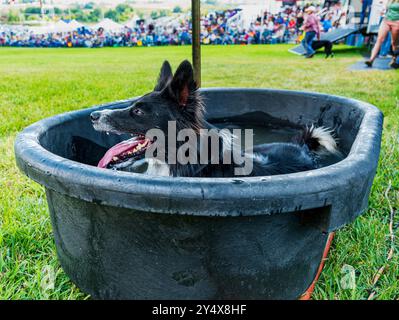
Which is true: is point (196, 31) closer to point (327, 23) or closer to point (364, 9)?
point (364, 9)

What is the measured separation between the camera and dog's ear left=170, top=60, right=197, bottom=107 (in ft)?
6.16

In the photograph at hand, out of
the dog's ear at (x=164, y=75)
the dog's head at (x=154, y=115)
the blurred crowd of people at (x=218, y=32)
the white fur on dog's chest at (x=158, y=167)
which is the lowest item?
the blurred crowd of people at (x=218, y=32)

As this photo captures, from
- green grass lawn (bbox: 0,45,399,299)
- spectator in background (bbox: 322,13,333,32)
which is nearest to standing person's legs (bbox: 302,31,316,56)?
spectator in background (bbox: 322,13,333,32)

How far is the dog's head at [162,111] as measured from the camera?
197 cm

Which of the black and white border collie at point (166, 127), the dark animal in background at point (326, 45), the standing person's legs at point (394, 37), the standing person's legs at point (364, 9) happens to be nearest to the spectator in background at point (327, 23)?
the standing person's legs at point (364, 9)

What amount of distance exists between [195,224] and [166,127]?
89cm

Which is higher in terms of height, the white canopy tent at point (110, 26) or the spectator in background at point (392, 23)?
the spectator in background at point (392, 23)

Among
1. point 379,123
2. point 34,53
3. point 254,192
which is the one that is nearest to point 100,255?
point 254,192

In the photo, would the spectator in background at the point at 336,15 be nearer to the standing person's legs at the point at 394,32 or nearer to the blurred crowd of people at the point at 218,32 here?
the blurred crowd of people at the point at 218,32

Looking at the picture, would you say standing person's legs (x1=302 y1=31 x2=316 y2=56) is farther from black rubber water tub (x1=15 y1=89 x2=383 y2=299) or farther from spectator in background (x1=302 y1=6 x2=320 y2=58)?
black rubber water tub (x1=15 y1=89 x2=383 y2=299)

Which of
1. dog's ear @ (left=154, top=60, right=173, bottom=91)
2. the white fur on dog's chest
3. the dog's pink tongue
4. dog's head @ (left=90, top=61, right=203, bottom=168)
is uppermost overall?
dog's ear @ (left=154, top=60, right=173, bottom=91)

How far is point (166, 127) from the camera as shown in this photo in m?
2.05

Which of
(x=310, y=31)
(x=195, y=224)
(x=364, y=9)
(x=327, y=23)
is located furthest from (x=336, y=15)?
(x=195, y=224)
